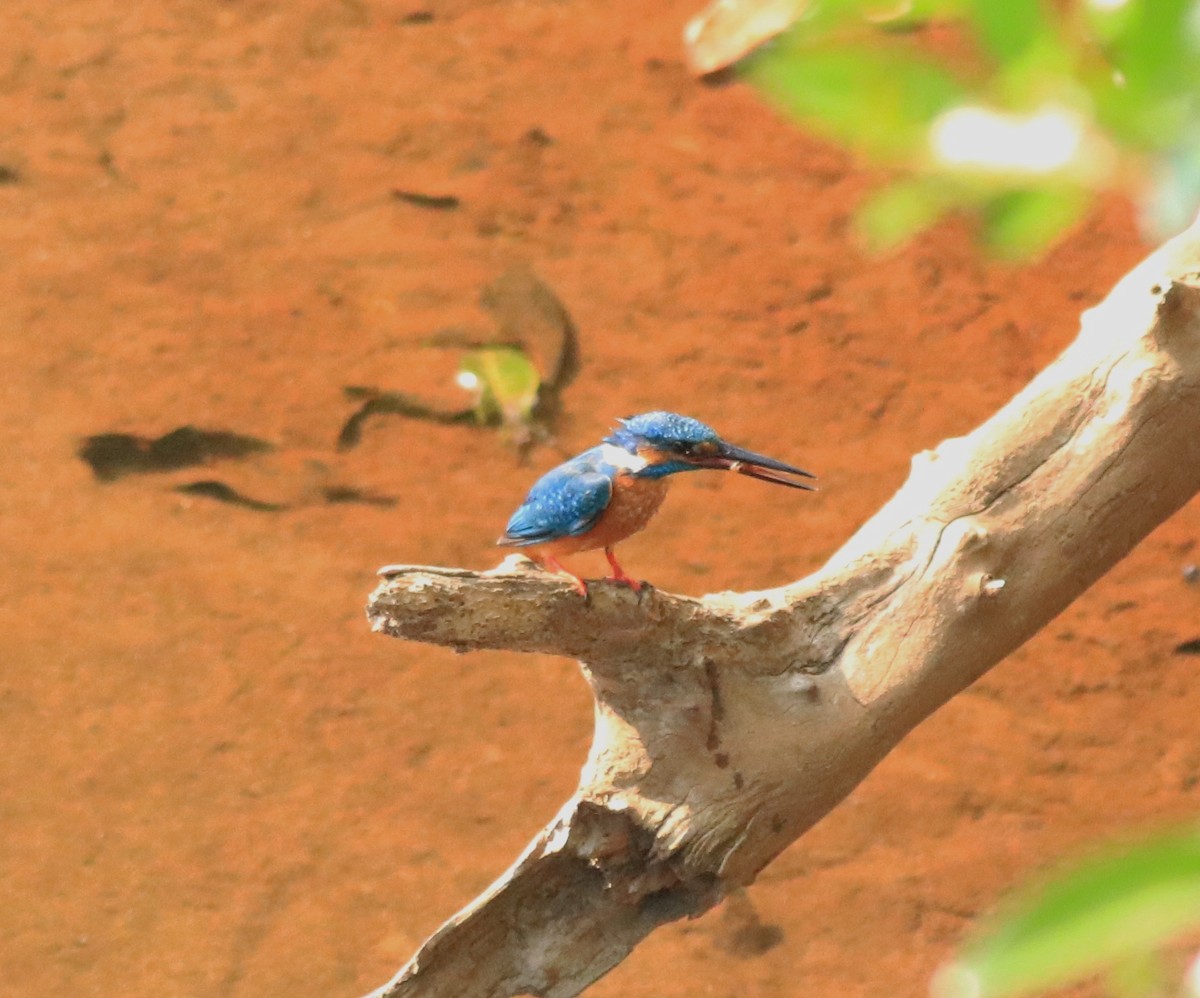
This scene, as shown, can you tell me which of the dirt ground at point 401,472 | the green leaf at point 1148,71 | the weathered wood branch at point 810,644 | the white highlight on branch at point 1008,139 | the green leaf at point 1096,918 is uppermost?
the green leaf at point 1148,71

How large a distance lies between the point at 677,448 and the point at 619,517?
0.41 feet

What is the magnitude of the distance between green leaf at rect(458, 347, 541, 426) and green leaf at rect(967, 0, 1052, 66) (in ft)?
10.2

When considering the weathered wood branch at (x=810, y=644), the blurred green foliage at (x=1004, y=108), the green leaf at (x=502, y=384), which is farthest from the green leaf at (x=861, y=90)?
the green leaf at (x=502, y=384)

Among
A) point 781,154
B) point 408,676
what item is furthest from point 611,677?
point 781,154

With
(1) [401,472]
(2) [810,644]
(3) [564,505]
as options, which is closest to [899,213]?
(3) [564,505]

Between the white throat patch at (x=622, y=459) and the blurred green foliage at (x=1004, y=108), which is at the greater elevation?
the blurred green foliage at (x=1004, y=108)

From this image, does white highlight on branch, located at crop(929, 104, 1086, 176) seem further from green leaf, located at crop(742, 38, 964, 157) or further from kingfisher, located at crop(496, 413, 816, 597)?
kingfisher, located at crop(496, 413, 816, 597)

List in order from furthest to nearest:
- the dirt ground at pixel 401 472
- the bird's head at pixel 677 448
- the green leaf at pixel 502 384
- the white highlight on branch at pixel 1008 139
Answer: the green leaf at pixel 502 384 < the dirt ground at pixel 401 472 < the bird's head at pixel 677 448 < the white highlight on branch at pixel 1008 139

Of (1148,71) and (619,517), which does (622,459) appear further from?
(1148,71)

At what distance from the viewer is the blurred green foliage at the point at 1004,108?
1.42ft

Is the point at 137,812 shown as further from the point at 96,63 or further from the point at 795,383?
the point at 96,63

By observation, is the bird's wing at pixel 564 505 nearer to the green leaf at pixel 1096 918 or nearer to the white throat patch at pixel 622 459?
the white throat patch at pixel 622 459

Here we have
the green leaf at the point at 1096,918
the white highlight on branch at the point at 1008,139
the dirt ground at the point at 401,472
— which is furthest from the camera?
the dirt ground at the point at 401,472

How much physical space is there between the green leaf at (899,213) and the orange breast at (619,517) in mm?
1352
